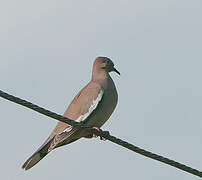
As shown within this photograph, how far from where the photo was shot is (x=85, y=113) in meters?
9.12

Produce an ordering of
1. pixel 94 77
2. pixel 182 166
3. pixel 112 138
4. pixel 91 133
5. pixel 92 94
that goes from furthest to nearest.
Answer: pixel 94 77 < pixel 92 94 < pixel 91 133 < pixel 112 138 < pixel 182 166

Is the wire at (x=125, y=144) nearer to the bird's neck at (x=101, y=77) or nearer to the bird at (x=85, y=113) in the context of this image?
the bird at (x=85, y=113)

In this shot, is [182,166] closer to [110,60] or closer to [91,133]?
[91,133]

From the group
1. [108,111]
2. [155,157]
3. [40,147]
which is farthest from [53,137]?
[155,157]

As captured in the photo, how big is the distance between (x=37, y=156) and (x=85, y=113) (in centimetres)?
84

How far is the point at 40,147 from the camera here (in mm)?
9031

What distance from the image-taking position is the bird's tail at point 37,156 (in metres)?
8.77

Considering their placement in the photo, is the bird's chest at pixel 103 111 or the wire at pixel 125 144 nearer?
the wire at pixel 125 144

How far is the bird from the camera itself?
8.82 m

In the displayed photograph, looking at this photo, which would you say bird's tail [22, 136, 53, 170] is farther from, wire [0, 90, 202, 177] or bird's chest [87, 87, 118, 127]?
wire [0, 90, 202, 177]

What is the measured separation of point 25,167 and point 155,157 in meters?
3.25

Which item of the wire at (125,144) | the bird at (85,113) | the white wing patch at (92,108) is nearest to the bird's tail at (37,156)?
the bird at (85,113)

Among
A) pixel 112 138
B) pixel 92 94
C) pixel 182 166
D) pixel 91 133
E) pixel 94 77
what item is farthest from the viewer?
pixel 94 77

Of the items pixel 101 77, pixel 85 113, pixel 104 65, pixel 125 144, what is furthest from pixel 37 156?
pixel 125 144
